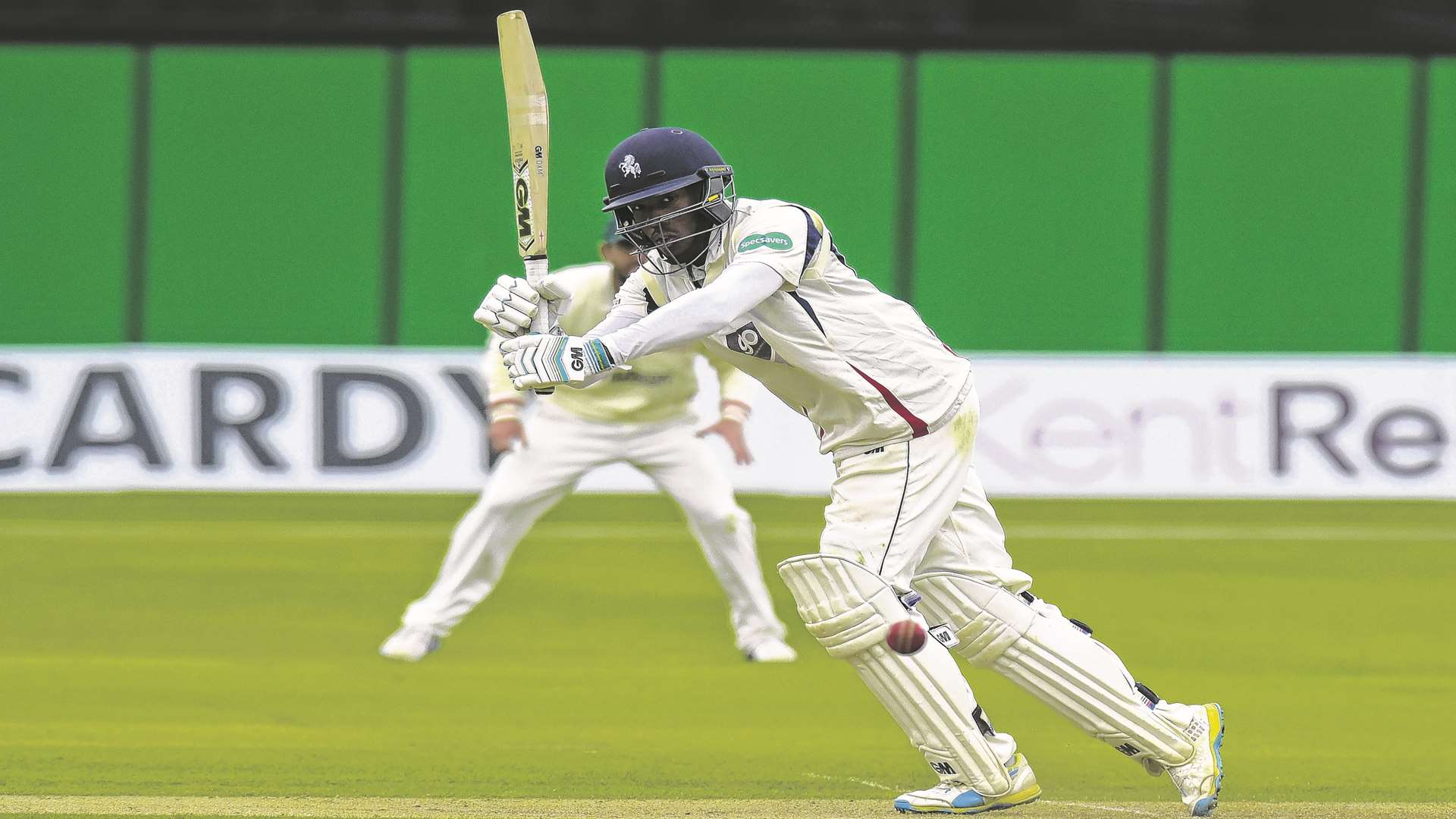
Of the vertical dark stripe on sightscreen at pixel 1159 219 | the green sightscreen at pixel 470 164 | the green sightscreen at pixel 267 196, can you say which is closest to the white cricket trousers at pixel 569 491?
the green sightscreen at pixel 470 164

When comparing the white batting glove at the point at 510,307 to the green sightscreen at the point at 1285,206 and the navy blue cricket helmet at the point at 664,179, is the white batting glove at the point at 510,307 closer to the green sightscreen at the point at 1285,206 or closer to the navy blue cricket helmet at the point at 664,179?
the navy blue cricket helmet at the point at 664,179

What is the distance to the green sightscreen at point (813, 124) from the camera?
16875mm

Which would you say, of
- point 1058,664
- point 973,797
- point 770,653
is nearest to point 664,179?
point 1058,664

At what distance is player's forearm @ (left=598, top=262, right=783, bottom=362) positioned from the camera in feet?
14.2

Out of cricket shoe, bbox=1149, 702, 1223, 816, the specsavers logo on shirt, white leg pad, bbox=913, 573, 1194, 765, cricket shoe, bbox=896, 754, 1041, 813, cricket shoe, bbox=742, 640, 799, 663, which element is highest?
the specsavers logo on shirt

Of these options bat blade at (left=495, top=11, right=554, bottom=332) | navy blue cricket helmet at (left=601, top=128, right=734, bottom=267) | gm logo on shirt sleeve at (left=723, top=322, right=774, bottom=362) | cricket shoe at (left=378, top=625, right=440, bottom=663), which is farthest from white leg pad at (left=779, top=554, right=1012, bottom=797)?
cricket shoe at (left=378, top=625, right=440, bottom=663)

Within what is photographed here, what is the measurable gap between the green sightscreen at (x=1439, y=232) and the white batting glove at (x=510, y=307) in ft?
46.0

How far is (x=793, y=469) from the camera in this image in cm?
1249

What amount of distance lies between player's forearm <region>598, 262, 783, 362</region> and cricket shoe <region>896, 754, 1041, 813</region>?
140 centimetres

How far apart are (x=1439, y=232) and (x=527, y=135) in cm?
1393

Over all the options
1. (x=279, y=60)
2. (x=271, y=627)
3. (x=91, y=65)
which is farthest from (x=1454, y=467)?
(x=91, y=65)

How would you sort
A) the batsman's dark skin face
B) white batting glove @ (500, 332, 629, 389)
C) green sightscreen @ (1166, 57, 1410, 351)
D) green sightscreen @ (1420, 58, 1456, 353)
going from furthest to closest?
green sightscreen @ (1166, 57, 1410, 351), green sightscreen @ (1420, 58, 1456, 353), the batsman's dark skin face, white batting glove @ (500, 332, 629, 389)

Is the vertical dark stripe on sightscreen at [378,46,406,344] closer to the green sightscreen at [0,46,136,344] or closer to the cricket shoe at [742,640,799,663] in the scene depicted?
the green sightscreen at [0,46,136,344]

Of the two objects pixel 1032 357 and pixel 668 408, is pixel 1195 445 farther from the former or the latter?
pixel 668 408
